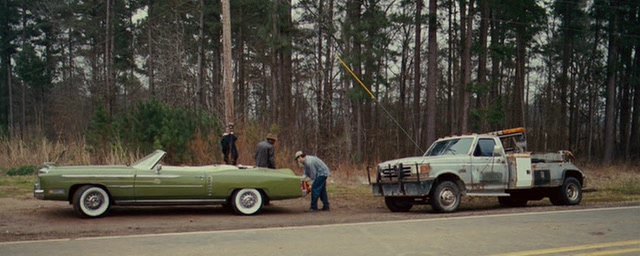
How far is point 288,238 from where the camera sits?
8.84 m

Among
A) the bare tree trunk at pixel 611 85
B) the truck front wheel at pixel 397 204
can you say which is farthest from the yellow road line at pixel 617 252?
the bare tree trunk at pixel 611 85

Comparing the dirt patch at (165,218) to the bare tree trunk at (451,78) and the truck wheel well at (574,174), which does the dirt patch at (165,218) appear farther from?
the bare tree trunk at (451,78)

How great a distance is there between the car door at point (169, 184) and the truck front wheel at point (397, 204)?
4285mm

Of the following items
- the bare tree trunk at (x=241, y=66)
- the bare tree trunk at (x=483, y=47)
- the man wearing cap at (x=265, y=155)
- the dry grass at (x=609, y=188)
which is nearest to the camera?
the man wearing cap at (x=265, y=155)

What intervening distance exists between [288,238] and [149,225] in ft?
10.0

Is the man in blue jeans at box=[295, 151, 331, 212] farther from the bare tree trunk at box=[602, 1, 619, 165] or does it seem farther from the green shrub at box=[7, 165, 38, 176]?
the bare tree trunk at box=[602, 1, 619, 165]

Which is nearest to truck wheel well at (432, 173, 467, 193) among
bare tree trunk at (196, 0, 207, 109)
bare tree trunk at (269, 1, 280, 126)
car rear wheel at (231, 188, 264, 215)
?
car rear wheel at (231, 188, 264, 215)

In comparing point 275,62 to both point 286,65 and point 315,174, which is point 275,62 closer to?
point 286,65

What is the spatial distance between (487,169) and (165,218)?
7.11 metres

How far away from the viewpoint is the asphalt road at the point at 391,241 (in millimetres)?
7750

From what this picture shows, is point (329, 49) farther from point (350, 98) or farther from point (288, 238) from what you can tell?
point (288, 238)

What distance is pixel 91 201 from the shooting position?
36.7ft

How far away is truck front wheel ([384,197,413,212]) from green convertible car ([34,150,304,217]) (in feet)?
7.27

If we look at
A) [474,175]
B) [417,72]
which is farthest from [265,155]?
[417,72]
